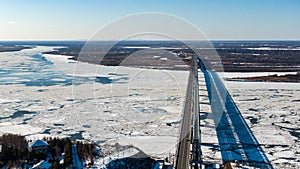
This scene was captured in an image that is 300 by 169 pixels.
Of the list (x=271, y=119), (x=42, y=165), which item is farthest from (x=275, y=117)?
(x=42, y=165)

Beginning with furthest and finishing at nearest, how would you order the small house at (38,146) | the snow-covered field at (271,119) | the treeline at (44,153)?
the snow-covered field at (271,119)
the small house at (38,146)
the treeline at (44,153)

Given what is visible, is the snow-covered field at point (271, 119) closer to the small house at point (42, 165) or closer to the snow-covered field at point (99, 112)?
the snow-covered field at point (99, 112)

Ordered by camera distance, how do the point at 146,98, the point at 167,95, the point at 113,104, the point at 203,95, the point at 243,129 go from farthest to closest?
the point at 203,95 → the point at 167,95 → the point at 146,98 → the point at 113,104 → the point at 243,129

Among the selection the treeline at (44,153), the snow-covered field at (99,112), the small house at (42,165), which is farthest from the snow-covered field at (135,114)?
the small house at (42,165)

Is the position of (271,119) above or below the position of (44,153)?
above

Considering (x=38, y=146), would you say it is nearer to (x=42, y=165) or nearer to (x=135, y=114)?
(x=42, y=165)

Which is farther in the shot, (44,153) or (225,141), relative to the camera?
(225,141)

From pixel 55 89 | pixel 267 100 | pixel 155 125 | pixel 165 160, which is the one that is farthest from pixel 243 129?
pixel 55 89

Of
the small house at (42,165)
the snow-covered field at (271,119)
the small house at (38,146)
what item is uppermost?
the snow-covered field at (271,119)

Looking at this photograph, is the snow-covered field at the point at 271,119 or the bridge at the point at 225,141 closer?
the bridge at the point at 225,141

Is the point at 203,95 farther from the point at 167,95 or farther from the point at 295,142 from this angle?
the point at 295,142

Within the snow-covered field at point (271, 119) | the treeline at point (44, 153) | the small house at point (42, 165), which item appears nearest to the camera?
the small house at point (42, 165)
